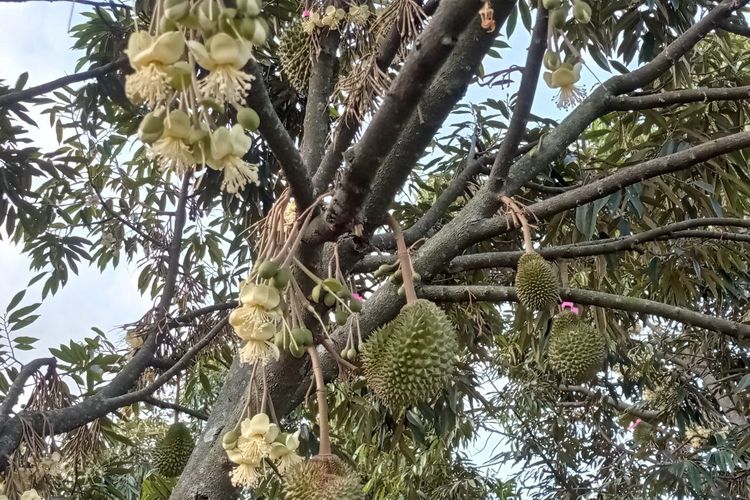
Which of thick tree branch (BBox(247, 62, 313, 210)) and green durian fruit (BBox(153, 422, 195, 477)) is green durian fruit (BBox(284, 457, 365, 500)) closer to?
thick tree branch (BBox(247, 62, 313, 210))

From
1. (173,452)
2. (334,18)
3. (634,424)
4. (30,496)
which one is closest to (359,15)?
(334,18)

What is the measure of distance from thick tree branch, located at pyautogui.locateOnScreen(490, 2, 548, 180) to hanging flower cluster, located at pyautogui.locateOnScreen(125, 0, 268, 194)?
0.41 m

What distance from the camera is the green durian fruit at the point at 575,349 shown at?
4.33 feet

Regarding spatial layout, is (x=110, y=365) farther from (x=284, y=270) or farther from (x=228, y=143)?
(x=228, y=143)

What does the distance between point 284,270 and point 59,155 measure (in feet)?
5.76

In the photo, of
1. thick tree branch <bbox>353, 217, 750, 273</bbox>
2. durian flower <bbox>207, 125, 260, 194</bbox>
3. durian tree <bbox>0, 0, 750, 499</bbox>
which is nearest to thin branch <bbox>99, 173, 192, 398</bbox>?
durian tree <bbox>0, 0, 750, 499</bbox>

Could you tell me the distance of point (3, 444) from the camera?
49.3 inches

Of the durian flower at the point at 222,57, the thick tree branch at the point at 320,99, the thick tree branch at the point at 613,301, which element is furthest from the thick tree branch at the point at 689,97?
the durian flower at the point at 222,57

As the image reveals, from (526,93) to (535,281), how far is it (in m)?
0.33

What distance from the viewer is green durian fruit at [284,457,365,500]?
720 mm

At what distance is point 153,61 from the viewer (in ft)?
1.40

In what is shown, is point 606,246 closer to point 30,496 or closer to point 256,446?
point 256,446

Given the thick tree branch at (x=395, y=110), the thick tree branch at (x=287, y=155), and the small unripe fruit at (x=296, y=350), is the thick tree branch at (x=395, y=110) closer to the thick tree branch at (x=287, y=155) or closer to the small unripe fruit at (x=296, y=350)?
the thick tree branch at (x=287, y=155)

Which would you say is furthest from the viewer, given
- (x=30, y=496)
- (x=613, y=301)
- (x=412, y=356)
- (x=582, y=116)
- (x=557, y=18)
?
(x=582, y=116)
